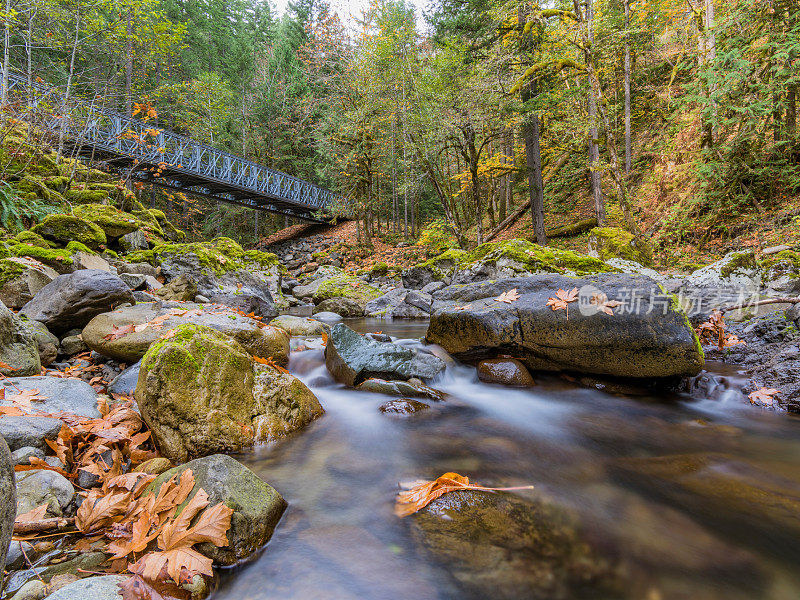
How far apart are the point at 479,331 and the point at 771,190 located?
30.2ft

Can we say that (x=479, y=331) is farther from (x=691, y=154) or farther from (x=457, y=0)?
(x=457, y=0)

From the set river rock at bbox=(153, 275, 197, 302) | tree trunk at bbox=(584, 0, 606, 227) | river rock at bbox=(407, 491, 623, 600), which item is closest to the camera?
river rock at bbox=(407, 491, 623, 600)

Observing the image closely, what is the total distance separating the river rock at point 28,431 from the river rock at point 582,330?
12.9 ft

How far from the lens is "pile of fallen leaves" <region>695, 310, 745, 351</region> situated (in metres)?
4.64

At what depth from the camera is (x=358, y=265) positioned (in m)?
18.4

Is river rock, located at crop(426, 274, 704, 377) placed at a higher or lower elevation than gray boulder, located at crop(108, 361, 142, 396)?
higher

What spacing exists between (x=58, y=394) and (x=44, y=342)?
1388mm

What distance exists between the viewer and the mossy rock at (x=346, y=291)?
11.8 meters

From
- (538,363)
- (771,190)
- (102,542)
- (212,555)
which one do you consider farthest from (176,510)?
(771,190)

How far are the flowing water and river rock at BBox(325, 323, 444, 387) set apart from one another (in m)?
0.20

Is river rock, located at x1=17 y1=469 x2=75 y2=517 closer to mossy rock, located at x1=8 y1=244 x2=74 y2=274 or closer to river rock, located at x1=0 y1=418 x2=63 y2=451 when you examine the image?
river rock, located at x1=0 y1=418 x2=63 y2=451

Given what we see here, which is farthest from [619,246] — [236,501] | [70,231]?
[70,231]

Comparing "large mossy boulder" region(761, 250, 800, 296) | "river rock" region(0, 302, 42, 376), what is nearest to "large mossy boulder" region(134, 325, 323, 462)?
"river rock" region(0, 302, 42, 376)

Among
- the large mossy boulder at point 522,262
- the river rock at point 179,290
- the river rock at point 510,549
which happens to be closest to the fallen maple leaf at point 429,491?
the river rock at point 510,549
